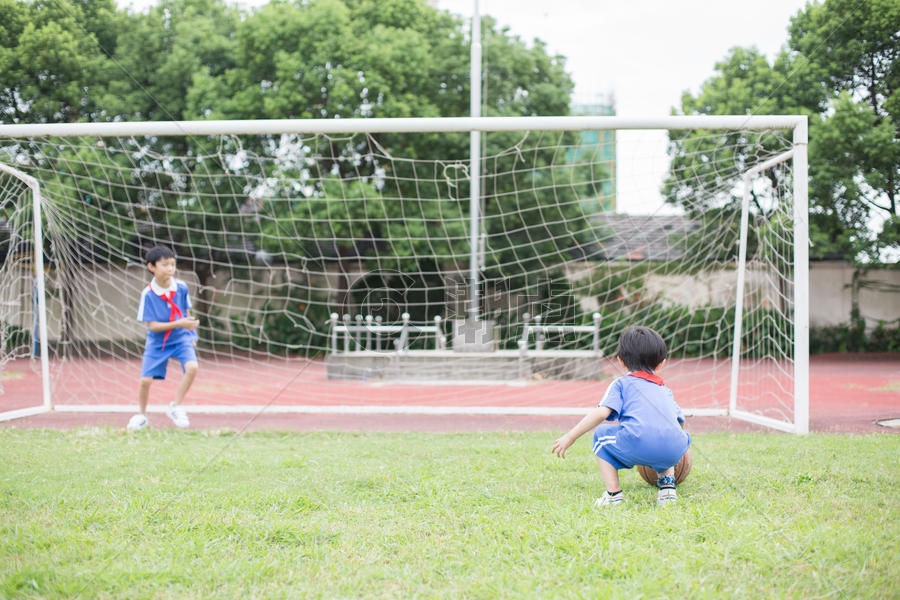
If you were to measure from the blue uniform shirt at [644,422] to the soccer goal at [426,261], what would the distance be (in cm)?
244

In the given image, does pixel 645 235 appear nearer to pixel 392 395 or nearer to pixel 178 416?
pixel 392 395

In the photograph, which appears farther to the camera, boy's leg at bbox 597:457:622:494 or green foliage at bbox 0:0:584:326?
green foliage at bbox 0:0:584:326

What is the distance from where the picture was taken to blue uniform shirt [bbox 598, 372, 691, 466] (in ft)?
9.47

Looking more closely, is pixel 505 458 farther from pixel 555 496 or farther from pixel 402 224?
pixel 402 224

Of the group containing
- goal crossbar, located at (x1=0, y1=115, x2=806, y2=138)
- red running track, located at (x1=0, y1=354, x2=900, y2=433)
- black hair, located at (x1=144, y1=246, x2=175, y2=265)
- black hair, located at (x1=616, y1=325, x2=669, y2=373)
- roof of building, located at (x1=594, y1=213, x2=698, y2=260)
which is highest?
goal crossbar, located at (x1=0, y1=115, x2=806, y2=138)

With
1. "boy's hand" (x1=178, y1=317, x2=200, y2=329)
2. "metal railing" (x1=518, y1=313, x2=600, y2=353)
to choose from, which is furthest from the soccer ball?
"metal railing" (x1=518, y1=313, x2=600, y2=353)

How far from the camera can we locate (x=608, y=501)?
2.90m

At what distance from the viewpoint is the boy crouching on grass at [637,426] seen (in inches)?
114

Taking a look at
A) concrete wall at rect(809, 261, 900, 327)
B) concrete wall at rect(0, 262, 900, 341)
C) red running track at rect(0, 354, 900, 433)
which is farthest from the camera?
concrete wall at rect(809, 261, 900, 327)

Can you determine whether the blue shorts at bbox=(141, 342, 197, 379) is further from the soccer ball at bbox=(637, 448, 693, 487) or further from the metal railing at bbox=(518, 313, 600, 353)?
the metal railing at bbox=(518, 313, 600, 353)

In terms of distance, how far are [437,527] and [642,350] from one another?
4.13 ft

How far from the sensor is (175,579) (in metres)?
2.08

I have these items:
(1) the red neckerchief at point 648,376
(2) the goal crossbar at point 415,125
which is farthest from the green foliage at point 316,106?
(1) the red neckerchief at point 648,376

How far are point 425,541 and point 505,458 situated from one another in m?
1.74
